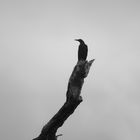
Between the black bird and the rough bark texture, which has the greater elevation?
the black bird

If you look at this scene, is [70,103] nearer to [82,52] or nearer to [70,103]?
[70,103]

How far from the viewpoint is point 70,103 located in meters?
10.7

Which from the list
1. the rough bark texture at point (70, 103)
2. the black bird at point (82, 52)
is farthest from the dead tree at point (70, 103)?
the black bird at point (82, 52)

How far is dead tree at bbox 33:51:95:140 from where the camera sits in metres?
10.6

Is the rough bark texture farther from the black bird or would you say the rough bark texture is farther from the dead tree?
the black bird

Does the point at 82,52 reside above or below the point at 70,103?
above

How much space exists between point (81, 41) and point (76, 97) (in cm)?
317

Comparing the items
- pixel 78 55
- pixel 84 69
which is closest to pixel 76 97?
pixel 84 69

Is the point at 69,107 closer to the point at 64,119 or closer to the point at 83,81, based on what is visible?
the point at 64,119

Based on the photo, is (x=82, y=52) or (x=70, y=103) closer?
(x=70, y=103)

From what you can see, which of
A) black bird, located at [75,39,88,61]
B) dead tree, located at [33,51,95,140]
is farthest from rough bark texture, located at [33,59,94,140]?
black bird, located at [75,39,88,61]

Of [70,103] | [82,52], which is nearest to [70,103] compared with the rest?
[70,103]

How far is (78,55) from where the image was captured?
12.4 metres

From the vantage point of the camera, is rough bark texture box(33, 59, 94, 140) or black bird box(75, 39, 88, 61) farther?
black bird box(75, 39, 88, 61)
